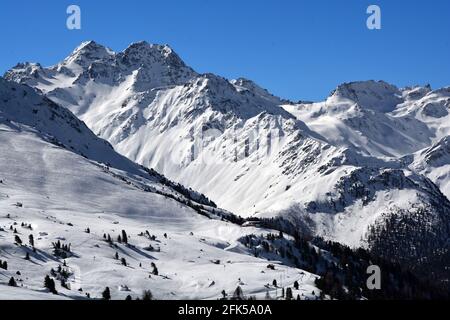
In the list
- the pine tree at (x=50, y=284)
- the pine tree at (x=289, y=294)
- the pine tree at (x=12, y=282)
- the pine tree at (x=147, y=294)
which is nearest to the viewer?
the pine tree at (x=12, y=282)

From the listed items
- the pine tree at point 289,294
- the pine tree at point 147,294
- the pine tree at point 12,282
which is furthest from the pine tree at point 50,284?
the pine tree at point 289,294

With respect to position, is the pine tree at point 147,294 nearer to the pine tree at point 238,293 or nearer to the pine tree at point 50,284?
the pine tree at point 238,293

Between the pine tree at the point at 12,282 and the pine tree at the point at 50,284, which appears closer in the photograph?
the pine tree at the point at 12,282

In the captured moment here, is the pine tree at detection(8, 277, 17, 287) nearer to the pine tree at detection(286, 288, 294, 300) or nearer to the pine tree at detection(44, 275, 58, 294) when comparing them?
the pine tree at detection(44, 275, 58, 294)

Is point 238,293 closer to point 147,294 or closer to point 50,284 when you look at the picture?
point 147,294

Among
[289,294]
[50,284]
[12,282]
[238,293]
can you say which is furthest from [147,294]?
[12,282]

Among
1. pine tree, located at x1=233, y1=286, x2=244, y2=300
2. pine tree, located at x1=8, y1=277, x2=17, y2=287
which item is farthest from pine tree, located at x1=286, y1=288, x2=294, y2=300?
pine tree, located at x1=8, y1=277, x2=17, y2=287

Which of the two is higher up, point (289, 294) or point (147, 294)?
point (147, 294)
